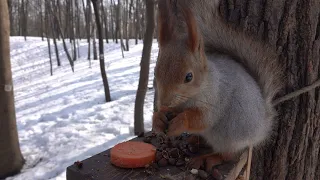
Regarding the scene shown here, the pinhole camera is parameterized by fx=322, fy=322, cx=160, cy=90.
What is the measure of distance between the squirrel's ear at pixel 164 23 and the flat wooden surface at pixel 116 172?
30cm

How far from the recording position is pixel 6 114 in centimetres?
266

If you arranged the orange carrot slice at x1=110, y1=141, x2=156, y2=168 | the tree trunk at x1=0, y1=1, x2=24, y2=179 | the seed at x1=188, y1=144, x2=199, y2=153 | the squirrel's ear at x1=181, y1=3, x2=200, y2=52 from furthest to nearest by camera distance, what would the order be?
the tree trunk at x1=0, y1=1, x2=24, y2=179 → the seed at x1=188, y1=144, x2=199, y2=153 → the orange carrot slice at x1=110, y1=141, x2=156, y2=168 → the squirrel's ear at x1=181, y1=3, x2=200, y2=52

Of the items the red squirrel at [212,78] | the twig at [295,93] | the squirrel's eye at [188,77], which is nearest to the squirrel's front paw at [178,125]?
the red squirrel at [212,78]

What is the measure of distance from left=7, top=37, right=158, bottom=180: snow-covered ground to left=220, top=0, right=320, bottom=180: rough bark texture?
1.83 m

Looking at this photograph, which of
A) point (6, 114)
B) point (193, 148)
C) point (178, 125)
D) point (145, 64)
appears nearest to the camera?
point (178, 125)

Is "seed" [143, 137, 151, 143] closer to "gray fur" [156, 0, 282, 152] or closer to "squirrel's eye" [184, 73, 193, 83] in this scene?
"gray fur" [156, 0, 282, 152]

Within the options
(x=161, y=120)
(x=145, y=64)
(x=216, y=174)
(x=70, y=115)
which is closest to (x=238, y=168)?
(x=216, y=174)

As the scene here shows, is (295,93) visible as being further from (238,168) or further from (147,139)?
(147,139)

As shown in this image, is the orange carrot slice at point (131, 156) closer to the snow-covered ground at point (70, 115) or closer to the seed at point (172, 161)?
the seed at point (172, 161)

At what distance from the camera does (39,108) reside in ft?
14.8

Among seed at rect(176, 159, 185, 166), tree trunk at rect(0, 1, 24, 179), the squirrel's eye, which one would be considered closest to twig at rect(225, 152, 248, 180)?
seed at rect(176, 159, 185, 166)

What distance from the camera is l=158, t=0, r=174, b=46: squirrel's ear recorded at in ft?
2.19

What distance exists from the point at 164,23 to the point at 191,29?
0.21 ft

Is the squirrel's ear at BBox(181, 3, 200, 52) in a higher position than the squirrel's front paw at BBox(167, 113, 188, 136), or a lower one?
higher
